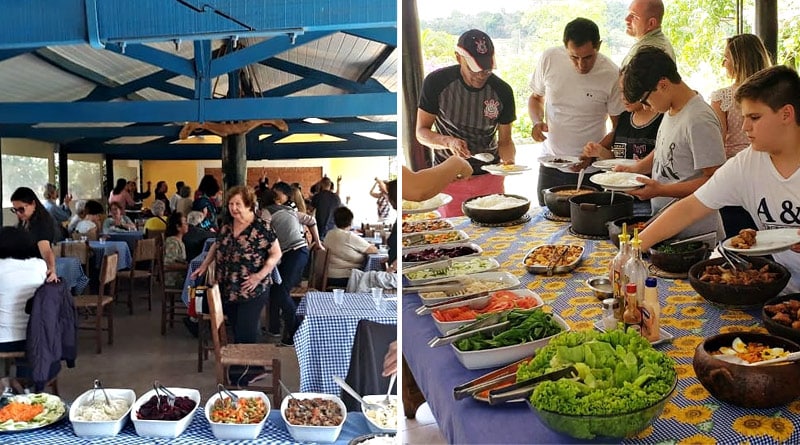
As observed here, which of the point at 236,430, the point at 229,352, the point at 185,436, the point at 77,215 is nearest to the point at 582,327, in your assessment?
the point at 236,430

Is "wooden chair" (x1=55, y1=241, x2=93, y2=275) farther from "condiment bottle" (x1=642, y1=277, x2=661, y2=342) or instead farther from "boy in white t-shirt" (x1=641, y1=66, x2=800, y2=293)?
"condiment bottle" (x1=642, y1=277, x2=661, y2=342)

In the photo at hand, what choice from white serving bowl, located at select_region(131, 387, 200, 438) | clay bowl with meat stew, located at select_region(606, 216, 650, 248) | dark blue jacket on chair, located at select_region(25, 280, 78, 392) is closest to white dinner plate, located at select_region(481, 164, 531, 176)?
clay bowl with meat stew, located at select_region(606, 216, 650, 248)

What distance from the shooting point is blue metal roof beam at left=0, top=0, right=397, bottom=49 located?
6.90 ft

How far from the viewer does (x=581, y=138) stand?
1.66m

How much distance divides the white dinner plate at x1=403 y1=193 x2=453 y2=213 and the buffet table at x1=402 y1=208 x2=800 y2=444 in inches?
5.7

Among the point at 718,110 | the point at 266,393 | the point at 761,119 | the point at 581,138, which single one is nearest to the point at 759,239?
the point at 761,119

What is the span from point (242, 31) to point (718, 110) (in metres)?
1.42

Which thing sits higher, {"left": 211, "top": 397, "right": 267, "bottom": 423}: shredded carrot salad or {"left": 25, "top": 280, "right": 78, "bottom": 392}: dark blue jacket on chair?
{"left": 25, "top": 280, "right": 78, "bottom": 392}: dark blue jacket on chair

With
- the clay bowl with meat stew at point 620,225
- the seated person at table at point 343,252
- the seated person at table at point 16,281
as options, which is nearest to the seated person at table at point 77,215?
the seated person at table at point 16,281

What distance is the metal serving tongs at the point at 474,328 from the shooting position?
1.00 metres

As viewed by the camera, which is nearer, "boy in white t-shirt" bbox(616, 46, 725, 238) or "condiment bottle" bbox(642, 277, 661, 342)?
"condiment bottle" bbox(642, 277, 661, 342)

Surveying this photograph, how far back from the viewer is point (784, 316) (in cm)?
95

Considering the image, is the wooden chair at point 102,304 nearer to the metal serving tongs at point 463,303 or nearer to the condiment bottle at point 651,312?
the metal serving tongs at point 463,303

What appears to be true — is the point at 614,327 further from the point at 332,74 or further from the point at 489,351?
the point at 332,74
